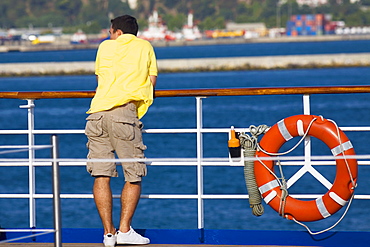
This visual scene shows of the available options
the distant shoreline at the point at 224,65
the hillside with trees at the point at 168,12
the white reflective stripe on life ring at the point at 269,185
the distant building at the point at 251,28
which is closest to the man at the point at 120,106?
the white reflective stripe on life ring at the point at 269,185

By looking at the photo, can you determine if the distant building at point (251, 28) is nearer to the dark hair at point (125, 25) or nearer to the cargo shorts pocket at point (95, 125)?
the dark hair at point (125, 25)

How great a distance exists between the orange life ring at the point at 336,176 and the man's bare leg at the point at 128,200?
24.0 inches

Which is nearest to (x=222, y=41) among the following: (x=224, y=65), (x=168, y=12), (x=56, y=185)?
(x=168, y=12)

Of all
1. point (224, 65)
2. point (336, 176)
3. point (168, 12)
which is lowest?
point (336, 176)

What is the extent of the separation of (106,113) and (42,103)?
101 feet

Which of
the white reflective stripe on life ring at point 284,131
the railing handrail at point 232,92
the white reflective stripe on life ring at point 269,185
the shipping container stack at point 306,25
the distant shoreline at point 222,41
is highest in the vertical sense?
the shipping container stack at point 306,25

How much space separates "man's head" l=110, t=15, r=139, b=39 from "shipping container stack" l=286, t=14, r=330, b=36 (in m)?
139

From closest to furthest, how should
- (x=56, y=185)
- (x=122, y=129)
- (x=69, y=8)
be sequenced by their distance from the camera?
→ (x=56, y=185), (x=122, y=129), (x=69, y=8)

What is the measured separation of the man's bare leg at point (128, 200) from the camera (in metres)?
3.37

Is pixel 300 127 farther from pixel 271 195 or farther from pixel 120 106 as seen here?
pixel 120 106

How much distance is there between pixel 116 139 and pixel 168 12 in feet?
580

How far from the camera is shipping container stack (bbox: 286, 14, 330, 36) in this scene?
463 ft

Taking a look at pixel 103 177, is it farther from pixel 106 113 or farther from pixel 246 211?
pixel 246 211

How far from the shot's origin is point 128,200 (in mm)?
3383
